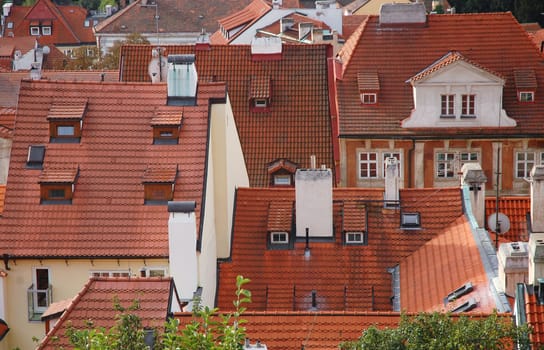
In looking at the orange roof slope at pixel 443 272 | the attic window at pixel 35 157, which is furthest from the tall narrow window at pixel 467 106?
the attic window at pixel 35 157

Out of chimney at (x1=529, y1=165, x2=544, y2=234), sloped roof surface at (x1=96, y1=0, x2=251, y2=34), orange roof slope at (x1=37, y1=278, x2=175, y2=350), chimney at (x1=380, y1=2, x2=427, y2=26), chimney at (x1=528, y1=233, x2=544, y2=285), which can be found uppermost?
sloped roof surface at (x1=96, y1=0, x2=251, y2=34)

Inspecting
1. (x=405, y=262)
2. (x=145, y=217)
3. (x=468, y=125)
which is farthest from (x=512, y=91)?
(x=145, y=217)

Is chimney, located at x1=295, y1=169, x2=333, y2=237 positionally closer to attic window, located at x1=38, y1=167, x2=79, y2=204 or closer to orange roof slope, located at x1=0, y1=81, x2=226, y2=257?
orange roof slope, located at x1=0, y1=81, x2=226, y2=257

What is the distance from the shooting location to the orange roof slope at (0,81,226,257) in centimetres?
3725

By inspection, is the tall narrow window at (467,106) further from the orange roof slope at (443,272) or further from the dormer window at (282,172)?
the orange roof slope at (443,272)

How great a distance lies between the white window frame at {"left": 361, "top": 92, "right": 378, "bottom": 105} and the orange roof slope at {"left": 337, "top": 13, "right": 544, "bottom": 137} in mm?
185

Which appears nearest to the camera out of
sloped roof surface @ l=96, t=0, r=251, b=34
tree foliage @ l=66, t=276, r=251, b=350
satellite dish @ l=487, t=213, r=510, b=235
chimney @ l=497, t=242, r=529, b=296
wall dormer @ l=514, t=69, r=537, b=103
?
tree foliage @ l=66, t=276, r=251, b=350

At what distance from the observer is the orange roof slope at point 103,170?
37.2m

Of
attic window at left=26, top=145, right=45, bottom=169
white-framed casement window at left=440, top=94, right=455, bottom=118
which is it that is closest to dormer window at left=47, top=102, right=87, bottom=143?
attic window at left=26, top=145, right=45, bottom=169

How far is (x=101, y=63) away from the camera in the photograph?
101m

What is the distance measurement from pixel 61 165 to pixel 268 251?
19.1 feet

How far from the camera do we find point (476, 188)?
41.9 m

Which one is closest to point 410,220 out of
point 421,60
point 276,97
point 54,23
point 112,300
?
point 112,300

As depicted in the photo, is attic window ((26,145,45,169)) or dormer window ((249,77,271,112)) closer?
attic window ((26,145,45,169))
